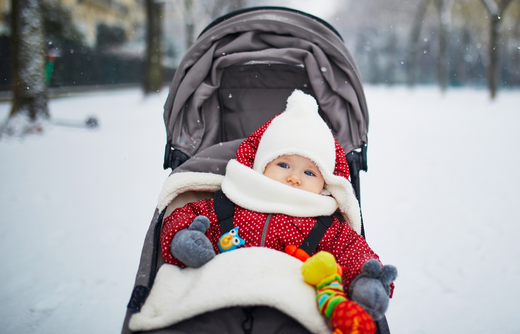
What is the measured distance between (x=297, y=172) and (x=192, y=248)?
2.17 feet

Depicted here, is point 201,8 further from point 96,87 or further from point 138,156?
point 138,156

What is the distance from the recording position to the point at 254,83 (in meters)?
2.35

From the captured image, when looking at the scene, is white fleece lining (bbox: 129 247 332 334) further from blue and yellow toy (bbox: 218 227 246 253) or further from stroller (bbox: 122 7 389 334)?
stroller (bbox: 122 7 389 334)

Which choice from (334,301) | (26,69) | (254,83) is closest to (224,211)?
(334,301)

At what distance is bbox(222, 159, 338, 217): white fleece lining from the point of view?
158cm

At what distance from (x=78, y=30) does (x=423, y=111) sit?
1480 centimetres

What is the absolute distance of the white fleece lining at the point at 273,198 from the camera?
1584 millimetres

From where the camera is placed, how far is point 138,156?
5180 millimetres

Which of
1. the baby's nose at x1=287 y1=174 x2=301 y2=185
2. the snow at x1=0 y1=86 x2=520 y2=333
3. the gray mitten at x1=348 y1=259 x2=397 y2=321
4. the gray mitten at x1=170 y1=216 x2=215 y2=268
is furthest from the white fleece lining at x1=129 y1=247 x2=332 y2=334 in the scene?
the snow at x1=0 y1=86 x2=520 y2=333

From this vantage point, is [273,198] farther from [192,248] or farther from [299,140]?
[192,248]

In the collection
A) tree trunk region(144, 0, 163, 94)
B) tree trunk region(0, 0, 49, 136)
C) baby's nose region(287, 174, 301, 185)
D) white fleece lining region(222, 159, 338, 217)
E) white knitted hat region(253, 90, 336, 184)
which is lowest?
white fleece lining region(222, 159, 338, 217)

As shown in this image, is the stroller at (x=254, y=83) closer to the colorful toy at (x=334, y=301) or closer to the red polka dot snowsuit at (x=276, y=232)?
the red polka dot snowsuit at (x=276, y=232)

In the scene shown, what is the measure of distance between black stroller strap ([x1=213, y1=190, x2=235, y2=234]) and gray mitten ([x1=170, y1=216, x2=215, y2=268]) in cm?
22

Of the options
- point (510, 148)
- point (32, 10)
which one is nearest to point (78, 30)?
point (32, 10)
